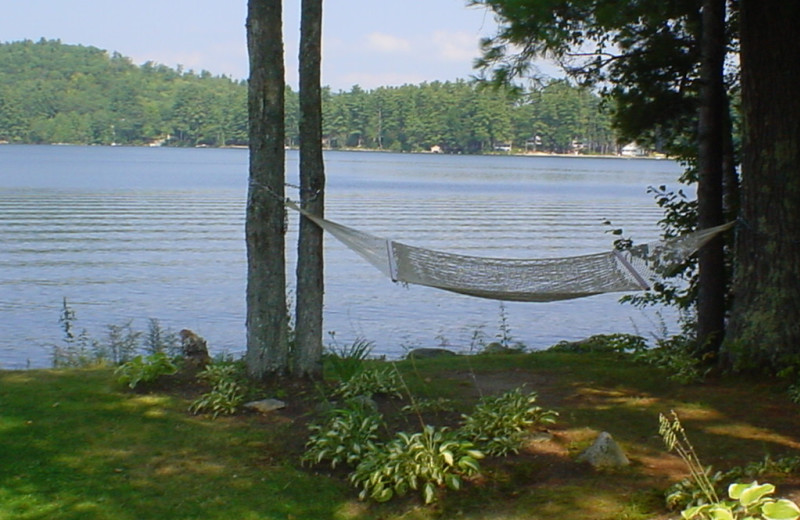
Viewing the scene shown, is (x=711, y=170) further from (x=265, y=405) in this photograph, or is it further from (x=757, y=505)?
(x=757, y=505)

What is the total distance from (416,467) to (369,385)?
4.55 feet

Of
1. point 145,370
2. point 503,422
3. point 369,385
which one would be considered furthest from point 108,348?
A: point 503,422

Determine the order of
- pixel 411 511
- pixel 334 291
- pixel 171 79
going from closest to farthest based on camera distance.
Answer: pixel 411 511
pixel 334 291
pixel 171 79

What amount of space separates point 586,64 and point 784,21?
5.92 ft

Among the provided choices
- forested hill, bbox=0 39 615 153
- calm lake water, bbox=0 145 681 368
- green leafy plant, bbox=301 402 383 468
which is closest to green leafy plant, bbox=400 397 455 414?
green leafy plant, bbox=301 402 383 468

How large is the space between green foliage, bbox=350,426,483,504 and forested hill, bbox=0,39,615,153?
2182 inches

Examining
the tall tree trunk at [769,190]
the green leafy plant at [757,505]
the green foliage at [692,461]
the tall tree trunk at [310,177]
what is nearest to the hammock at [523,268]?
the tall tree trunk at [310,177]

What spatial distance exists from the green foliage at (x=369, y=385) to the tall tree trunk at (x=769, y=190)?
2051 millimetres

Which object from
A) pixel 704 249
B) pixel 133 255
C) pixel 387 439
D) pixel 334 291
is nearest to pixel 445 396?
pixel 387 439

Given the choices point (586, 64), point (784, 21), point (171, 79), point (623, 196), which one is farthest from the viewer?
point (171, 79)

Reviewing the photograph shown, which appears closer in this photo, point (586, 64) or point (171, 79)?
point (586, 64)

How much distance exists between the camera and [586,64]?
6844mm

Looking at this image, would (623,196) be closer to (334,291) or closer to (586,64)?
(334,291)

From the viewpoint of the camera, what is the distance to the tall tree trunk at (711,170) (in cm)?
577
